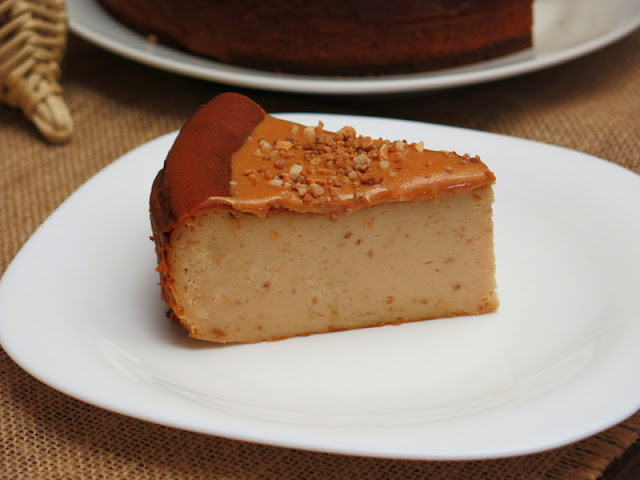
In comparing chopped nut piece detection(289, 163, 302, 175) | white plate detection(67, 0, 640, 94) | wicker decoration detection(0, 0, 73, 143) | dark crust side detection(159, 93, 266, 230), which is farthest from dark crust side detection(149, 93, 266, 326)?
wicker decoration detection(0, 0, 73, 143)

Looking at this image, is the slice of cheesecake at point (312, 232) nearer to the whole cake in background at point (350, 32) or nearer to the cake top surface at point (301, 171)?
the cake top surface at point (301, 171)

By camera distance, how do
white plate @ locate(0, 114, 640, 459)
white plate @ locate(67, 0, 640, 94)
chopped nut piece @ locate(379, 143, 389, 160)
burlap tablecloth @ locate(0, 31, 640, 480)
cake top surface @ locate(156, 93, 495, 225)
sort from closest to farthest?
white plate @ locate(0, 114, 640, 459) < burlap tablecloth @ locate(0, 31, 640, 480) < cake top surface @ locate(156, 93, 495, 225) < chopped nut piece @ locate(379, 143, 389, 160) < white plate @ locate(67, 0, 640, 94)

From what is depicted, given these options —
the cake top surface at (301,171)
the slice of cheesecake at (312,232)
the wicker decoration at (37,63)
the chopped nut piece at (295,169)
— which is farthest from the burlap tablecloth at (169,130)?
the chopped nut piece at (295,169)

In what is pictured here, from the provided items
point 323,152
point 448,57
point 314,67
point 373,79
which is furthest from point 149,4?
point 323,152

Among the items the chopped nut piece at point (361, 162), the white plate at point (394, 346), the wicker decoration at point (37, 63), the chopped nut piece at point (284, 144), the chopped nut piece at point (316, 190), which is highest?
the chopped nut piece at point (361, 162)

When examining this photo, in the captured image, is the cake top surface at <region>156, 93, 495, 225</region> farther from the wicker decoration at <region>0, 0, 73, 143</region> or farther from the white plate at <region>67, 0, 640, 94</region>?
the wicker decoration at <region>0, 0, 73, 143</region>

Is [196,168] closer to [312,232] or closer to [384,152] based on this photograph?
[312,232]
